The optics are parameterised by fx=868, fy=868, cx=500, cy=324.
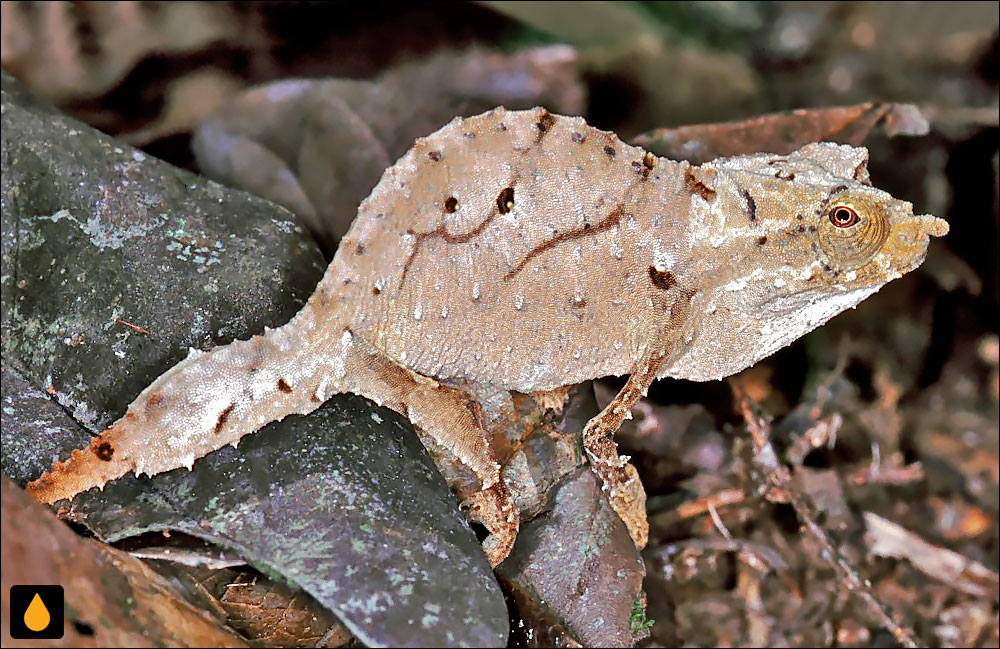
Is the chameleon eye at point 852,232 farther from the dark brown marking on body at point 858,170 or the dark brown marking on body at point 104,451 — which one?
the dark brown marking on body at point 104,451

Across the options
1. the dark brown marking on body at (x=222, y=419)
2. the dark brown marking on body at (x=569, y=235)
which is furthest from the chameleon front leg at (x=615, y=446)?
the dark brown marking on body at (x=222, y=419)

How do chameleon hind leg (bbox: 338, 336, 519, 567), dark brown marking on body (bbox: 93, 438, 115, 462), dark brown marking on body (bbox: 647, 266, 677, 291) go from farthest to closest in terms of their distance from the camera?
dark brown marking on body (bbox: 647, 266, 677, 291) < chameleon hind leg (bbox: 338, 336, 519, 567) < dark brown marking on body (bbox: 93, 438, 115, 462)

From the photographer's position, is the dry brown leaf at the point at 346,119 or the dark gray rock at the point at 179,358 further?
the dry brown leaf at the point at 346,119

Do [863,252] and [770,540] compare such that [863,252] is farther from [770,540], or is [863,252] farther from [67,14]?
[67,14]

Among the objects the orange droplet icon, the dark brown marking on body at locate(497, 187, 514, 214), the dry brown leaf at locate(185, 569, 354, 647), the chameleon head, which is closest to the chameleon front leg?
the chameleon head

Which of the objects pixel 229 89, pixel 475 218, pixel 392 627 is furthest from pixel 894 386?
pixel 229 89

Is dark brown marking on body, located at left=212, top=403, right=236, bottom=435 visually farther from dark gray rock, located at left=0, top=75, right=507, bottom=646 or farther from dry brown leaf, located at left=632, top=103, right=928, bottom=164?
dry brown leaf, located at left=632, top=103, right=928, bottom=164
